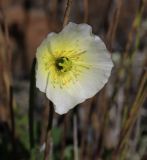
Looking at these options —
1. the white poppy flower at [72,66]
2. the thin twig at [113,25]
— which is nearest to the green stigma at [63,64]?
the white poppy flower at [72,66]

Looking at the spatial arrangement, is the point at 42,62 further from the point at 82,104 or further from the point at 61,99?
the point at 82,104

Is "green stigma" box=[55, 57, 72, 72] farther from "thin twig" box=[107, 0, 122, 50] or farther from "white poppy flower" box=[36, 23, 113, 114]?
"thin twig" box=[107, 0, 122, 50]

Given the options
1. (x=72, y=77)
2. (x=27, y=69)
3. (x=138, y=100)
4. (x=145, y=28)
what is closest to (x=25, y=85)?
(x=27, y=69)

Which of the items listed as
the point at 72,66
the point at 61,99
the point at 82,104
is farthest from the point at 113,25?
the point at 82,104

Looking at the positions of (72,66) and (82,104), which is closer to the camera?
(72,66)

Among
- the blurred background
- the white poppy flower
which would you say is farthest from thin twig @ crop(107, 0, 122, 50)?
the white poppy flower

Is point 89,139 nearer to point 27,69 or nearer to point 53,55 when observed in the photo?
point 53,55
